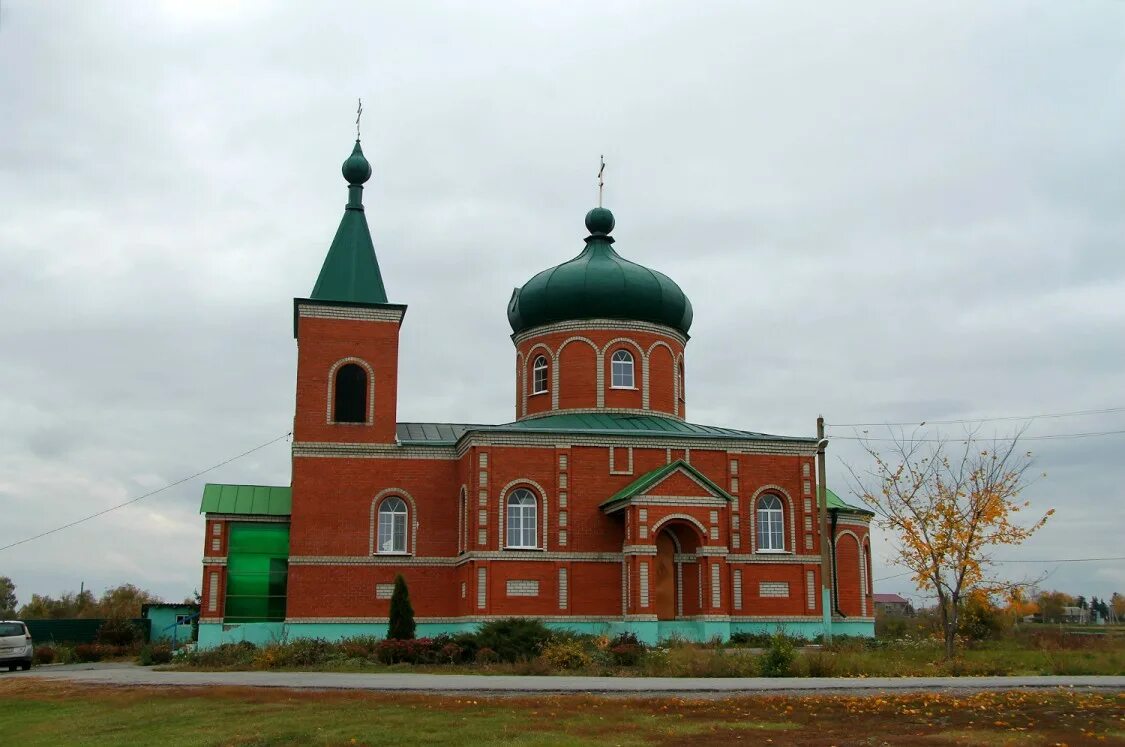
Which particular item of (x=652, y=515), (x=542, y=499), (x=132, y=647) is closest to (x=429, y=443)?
(x=542, y=499)

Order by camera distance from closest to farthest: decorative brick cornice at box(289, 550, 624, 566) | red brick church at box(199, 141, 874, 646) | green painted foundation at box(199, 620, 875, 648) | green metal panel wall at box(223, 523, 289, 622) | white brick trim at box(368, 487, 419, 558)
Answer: green painted foundation at box(199, 620, 875, 648) < red brick church at box(199, 141, 874, 646) < decorative brick cornice at box(289, 550, 624, 566) < green metal panel wall at box(223, 523, 289, 622) < white brick trim at box(368, 487, 419, 558)

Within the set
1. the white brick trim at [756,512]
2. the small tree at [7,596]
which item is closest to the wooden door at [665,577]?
the white brick trim at [756,512]

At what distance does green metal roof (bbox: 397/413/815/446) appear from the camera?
2896cm

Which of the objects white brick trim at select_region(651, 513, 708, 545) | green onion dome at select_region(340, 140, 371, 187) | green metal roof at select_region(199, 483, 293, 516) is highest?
green onion dome at select_region(340, 140, 371, 187)

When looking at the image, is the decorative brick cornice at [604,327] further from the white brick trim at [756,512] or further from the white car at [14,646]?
the white car at [14,646]

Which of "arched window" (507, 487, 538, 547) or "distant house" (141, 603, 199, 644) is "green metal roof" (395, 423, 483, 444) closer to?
"arched window" (507, 487, 538, 547)

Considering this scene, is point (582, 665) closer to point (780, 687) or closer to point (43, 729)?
point (780, 687)

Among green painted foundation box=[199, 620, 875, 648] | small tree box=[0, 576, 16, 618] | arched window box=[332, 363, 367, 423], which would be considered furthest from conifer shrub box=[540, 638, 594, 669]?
small tree box=[0, 576, 16, 618]

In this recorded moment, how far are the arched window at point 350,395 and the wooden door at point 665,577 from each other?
847 cm

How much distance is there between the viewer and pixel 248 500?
2980cm

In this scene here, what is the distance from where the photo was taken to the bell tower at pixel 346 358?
29062 millimetres

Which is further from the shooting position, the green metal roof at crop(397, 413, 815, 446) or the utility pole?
the green metal roof at crop(397, 413, 815, 446)

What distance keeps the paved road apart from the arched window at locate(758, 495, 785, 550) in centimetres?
1217

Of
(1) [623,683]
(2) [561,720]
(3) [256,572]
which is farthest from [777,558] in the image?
(2) [561,720]
